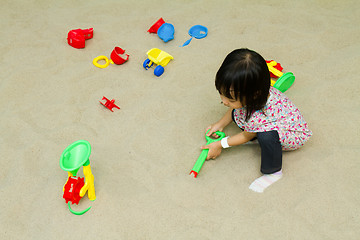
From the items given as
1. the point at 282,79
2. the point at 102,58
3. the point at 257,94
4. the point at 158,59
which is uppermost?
the point at 257,94

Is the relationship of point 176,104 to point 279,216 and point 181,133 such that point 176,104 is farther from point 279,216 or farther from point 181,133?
point 279,216

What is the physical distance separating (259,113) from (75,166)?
801 millimetres

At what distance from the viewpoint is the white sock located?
56.7 inches

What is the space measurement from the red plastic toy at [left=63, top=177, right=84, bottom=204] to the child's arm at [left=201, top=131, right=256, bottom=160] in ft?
1.95

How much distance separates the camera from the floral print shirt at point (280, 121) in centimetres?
140

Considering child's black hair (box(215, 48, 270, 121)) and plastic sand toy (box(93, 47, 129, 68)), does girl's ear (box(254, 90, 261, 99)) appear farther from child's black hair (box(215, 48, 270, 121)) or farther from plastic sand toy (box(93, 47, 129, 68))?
plastic sand toy (box(93, 47, 129, 68))

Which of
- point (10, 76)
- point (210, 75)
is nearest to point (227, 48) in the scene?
point (210, 75)

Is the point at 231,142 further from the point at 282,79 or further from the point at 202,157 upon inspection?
the point at 282,79

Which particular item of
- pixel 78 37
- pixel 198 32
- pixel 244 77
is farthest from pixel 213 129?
pixel 78 37

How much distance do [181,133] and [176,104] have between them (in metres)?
0.21

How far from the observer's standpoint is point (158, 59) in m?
1.97

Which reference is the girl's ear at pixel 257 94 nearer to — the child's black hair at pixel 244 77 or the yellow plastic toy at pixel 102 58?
the child's black hair at pixel 244 77

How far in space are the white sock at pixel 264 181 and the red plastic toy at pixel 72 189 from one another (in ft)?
2.47

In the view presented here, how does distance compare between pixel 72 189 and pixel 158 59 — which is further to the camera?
pixel 158 59
